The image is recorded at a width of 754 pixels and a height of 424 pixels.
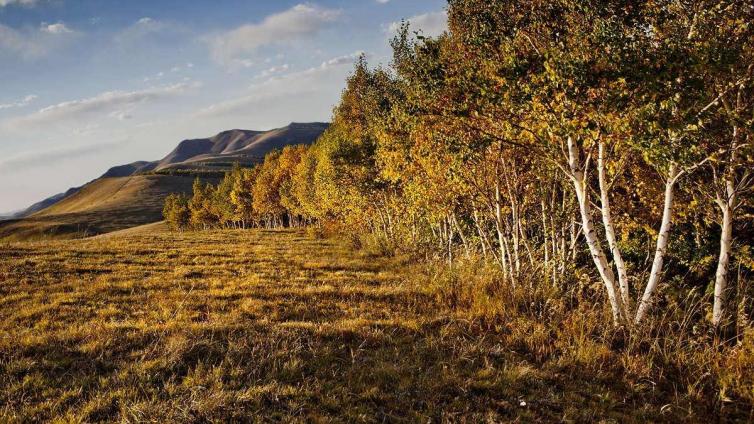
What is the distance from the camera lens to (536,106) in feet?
28.0

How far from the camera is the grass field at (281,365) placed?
6434 mm

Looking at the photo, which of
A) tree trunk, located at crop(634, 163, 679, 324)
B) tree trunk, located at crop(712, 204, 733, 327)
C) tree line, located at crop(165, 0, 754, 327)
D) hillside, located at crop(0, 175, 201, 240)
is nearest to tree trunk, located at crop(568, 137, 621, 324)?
tree line, located at crop(165, 0, 754, 327)

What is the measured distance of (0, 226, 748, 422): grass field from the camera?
643 cm

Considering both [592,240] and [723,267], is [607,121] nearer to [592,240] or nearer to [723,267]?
[592,240]

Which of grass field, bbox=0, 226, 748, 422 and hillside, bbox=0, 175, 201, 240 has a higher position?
hillside, bbox=0, 175, 201, 240

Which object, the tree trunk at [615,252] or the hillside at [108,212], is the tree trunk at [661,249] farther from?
the hillside at [108,212]

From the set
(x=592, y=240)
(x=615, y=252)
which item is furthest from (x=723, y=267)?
(x=592, y=240)

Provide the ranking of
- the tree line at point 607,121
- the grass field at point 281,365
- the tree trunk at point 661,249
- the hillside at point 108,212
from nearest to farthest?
the grass field at point 281,365 < the tree line at point 607,121 < the tree trunk at point 661,249 < the hillside at point 108,212

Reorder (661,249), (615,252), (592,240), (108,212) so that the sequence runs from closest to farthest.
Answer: (661,249)
(615,252)
(592,240)
(108,212)

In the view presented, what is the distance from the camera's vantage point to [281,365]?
7887 millimetres

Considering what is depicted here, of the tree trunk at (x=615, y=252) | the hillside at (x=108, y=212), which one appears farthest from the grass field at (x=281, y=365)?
the hillside at (x=108, y=212)

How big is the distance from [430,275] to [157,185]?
194m

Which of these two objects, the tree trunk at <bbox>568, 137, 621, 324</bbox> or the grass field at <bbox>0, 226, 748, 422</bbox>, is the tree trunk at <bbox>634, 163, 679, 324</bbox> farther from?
the grass field at <bbox>0, 226, 748, 422</bbox>

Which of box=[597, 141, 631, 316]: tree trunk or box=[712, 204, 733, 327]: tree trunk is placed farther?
box=[597, 141, 631, 316]: tree trunk
